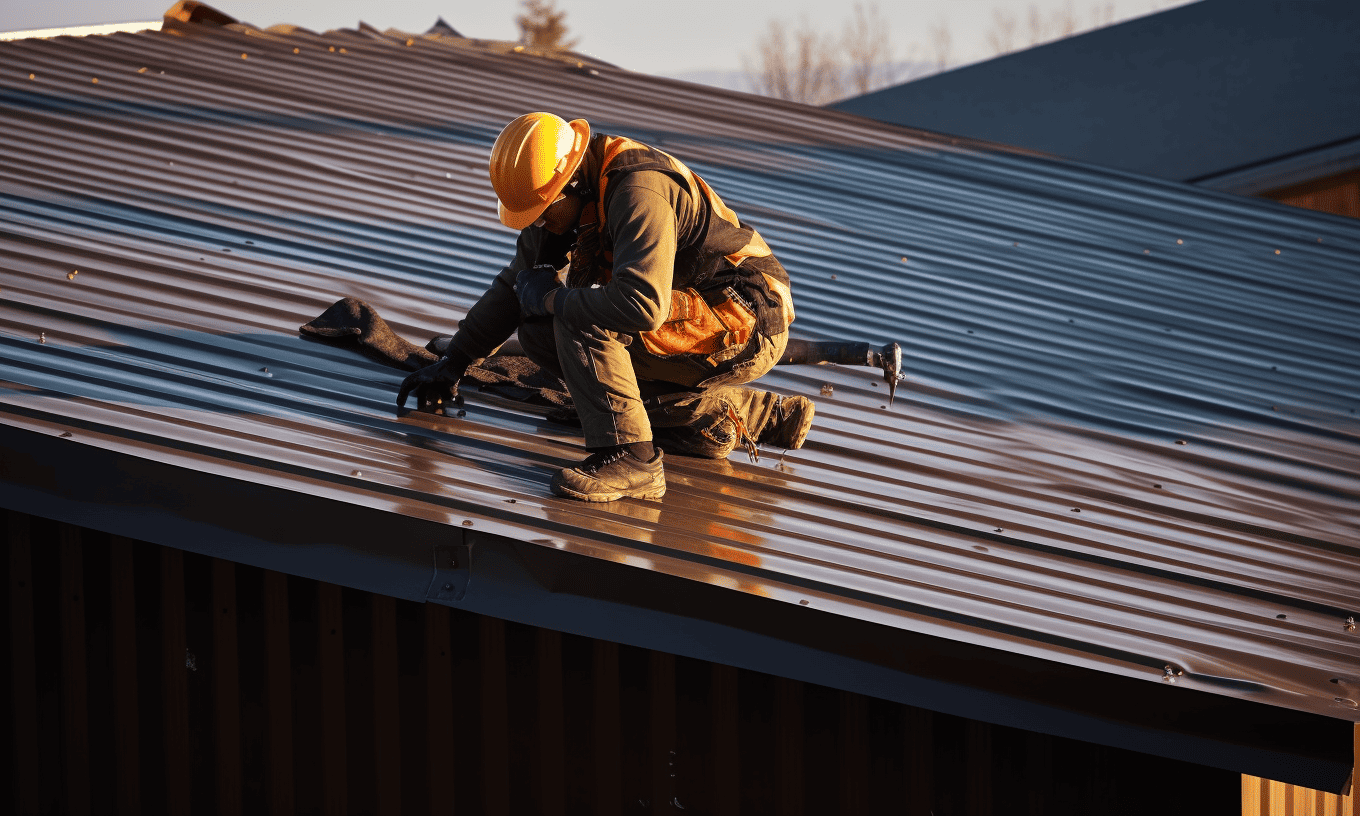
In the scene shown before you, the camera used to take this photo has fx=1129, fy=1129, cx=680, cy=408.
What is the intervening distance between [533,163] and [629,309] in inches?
22.4

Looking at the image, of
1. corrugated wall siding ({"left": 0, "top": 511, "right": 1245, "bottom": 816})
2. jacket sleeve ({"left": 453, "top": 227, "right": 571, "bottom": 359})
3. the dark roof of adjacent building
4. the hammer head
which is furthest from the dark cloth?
the dark roof of adjacent building

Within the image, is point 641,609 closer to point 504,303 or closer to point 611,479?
point 611,479

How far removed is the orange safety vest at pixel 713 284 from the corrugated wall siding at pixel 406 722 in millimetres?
1135

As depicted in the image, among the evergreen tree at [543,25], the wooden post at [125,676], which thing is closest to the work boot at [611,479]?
the wooden post at [125,676]

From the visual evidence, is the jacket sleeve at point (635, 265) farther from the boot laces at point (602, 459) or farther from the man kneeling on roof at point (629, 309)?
the boot laces at point (602, 459)

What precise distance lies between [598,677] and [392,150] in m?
5.14

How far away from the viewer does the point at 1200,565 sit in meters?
3.86

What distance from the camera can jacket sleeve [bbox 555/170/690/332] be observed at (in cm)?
350

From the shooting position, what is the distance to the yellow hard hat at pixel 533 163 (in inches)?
141

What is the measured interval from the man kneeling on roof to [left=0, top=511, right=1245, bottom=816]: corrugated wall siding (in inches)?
32.4

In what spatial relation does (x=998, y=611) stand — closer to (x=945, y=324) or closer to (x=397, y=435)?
(x=397, y=435)

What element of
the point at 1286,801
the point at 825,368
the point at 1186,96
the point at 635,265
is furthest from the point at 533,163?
the point at 1186,96

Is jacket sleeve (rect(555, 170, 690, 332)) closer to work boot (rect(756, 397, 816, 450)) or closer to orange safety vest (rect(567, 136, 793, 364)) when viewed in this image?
orange safety vest (rect(567, 136, 793, 364))

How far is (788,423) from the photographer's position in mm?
A: 4395
